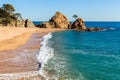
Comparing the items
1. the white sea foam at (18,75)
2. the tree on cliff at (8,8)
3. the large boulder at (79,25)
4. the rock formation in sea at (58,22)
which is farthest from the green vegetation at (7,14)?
the white sea foam at (18,75)

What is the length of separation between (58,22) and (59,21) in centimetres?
87

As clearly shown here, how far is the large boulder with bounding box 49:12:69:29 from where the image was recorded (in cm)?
12156

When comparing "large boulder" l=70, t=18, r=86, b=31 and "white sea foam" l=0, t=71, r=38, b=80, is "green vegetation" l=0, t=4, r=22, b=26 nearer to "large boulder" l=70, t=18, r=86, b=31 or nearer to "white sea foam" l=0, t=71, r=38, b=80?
"large boulder" l=70, t=18, r=86, b=31

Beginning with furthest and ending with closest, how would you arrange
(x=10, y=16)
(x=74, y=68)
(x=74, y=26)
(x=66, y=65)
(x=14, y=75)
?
(x=74, y=26)
(x=10, y=16)
(x=66, y=65)
(x=74, y=68)
(x=14, y=75)

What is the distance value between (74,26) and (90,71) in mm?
99548

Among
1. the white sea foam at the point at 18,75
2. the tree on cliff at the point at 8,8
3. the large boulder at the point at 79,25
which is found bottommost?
the white sea foam at the point at 18,75

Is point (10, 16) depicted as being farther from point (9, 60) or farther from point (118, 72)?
point (118, 72)

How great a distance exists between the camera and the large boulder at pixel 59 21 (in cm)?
12156

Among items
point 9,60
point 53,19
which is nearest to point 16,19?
point 53,19

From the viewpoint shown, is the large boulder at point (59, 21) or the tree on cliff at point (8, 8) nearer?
the tree on cliff at point (8, 8)

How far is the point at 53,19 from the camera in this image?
122812 mm

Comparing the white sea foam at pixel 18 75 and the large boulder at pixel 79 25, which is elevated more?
the large boulder at pixel 79 25

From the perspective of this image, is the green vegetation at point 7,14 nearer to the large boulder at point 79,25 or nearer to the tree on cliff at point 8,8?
the tree on cliff at point 8,8

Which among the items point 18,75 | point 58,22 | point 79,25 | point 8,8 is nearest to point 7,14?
point 8,8
